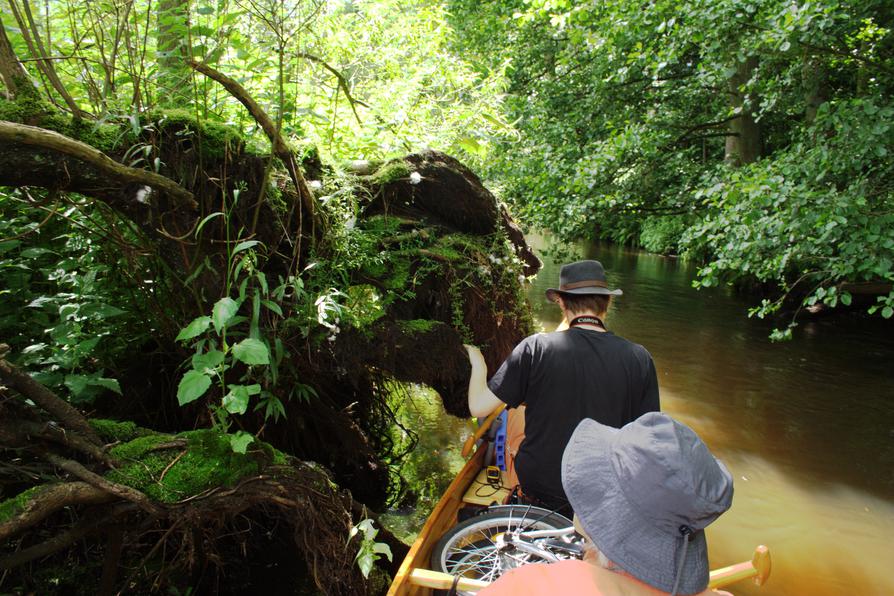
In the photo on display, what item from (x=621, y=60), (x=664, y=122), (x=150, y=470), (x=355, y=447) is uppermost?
(x=621, y=60)

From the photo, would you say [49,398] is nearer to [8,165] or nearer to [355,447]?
[8,165]

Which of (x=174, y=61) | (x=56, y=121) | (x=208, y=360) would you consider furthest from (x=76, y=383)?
(x=174, y=61)

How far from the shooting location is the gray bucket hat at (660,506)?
51.9 inches

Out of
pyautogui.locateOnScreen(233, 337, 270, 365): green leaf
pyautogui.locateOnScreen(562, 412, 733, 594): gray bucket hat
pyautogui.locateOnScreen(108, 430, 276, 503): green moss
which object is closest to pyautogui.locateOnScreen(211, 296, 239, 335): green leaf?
pyautogui.locateOnScreen(233, 337, 270, 365): green leaf

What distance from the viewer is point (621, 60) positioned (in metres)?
9.07

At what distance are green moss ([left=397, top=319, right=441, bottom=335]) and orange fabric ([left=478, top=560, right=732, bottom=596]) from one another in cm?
200

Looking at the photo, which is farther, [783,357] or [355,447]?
[783,357]

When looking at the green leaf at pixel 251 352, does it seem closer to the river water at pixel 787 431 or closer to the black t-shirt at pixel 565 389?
the black t-shirt at pixel 565 389

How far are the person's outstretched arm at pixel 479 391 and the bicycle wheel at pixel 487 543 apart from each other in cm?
60

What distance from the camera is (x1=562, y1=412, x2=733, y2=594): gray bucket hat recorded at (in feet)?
4.33

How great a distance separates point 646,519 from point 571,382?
5.03 feet

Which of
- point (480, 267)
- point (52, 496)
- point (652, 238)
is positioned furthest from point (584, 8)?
point (652, 238)

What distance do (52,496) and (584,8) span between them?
871 cm

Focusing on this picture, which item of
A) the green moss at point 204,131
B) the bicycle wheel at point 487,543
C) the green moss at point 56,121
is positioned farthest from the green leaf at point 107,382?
the bicycle wheel at point 487,543
